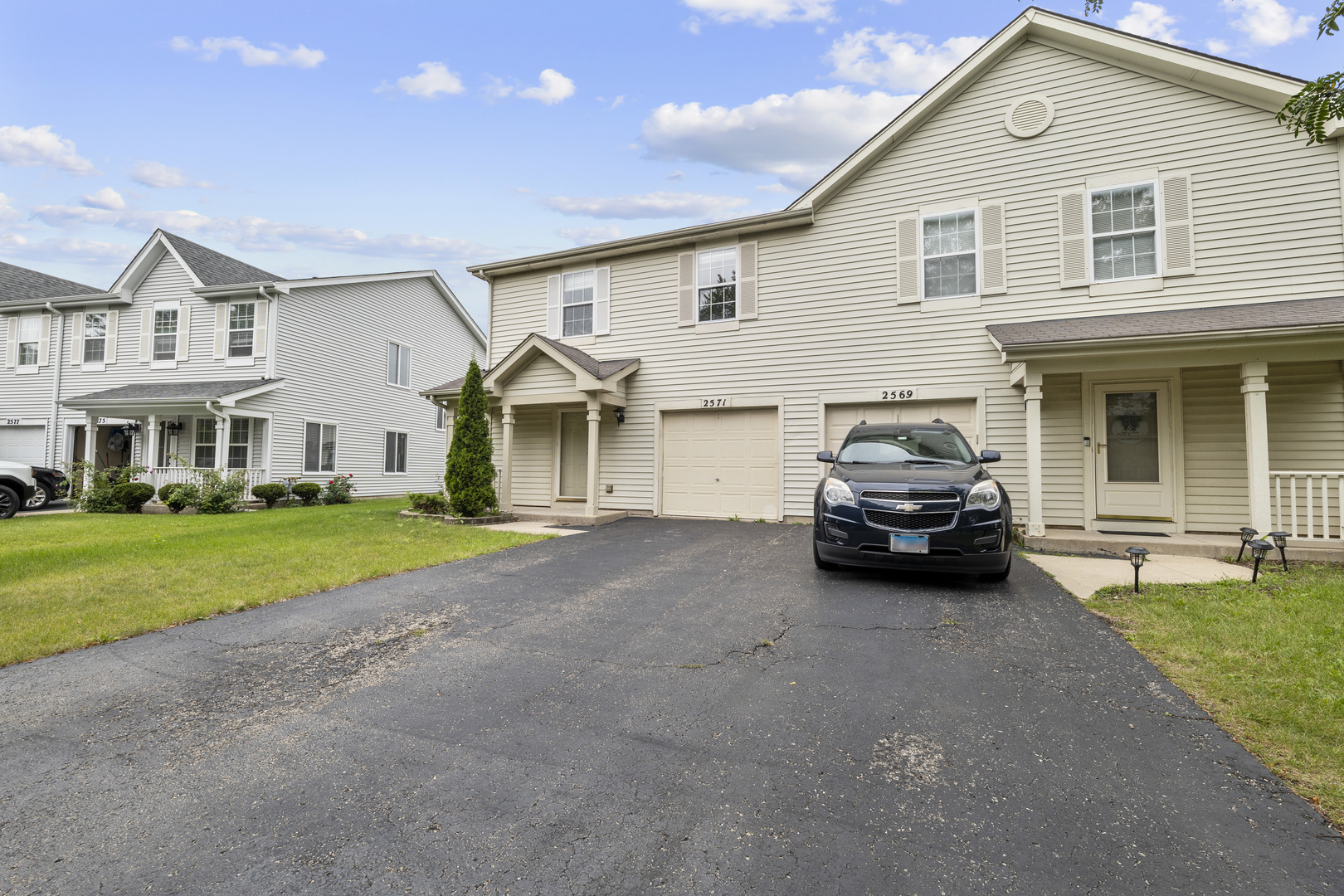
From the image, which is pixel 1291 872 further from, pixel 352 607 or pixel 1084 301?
pixel 1084 301

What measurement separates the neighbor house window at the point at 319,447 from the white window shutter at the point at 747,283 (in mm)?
14137

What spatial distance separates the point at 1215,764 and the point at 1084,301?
8981 mm

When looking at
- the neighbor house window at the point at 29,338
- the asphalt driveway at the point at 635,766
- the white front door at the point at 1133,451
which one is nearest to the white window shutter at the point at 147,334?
the neighbor house window at the point at 29,338

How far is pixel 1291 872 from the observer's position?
193cm

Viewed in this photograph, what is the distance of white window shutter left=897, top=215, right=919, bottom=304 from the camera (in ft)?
34.8

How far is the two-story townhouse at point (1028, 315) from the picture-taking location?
841cm

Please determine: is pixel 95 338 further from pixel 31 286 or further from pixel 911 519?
pixel 911 519

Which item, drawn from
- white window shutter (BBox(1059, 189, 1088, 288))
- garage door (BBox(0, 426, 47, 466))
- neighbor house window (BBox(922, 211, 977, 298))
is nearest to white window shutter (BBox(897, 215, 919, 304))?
neighbor house window (BBox(922, 211, 977, 298))

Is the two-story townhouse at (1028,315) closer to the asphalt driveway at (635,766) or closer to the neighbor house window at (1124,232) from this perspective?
the neighbor house window at (1124,232)

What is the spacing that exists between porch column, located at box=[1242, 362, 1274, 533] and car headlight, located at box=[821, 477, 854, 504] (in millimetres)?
5866

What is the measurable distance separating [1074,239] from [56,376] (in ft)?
92.2

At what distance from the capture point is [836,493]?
6.24 meters

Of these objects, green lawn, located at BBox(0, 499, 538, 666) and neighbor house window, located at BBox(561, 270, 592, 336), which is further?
neighbor house window, located at BBox(561, 270, 592, 336)

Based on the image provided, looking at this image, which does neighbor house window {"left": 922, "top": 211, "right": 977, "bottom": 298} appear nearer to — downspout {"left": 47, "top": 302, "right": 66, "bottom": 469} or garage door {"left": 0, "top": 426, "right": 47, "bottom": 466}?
downspout {"left": 47, "top": 302, "right": 66, "bottom": 469}
